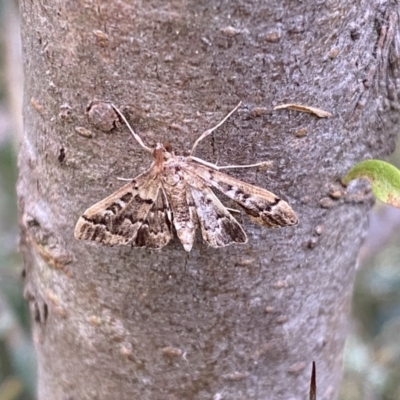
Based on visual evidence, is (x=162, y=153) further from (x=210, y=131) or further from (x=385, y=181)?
(x=385, y=181)

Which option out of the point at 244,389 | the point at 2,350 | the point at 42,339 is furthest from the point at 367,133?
the point at 2,350

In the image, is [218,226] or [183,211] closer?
[218,226]

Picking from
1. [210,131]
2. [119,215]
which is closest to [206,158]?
[210,131]

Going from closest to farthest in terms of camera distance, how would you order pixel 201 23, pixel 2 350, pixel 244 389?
1. pixel 201 23
2. pixel 244 389
3. pixel 2 350

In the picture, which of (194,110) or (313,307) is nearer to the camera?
(194,110)

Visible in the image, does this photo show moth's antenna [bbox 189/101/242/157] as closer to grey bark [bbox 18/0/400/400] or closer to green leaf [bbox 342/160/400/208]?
grey bark [bbox 18/0/400/400]

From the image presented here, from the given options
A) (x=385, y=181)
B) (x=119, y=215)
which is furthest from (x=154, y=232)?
(x=385, y=181)

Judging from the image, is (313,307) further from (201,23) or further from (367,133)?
(201,23)
